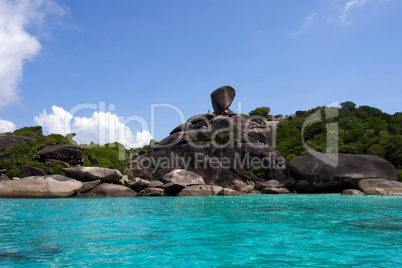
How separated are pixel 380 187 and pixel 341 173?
9.81 feet

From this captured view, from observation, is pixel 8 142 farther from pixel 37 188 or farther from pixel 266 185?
pixel 266 185

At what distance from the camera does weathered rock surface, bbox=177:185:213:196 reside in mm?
23828

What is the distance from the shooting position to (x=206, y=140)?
3812 centimetres

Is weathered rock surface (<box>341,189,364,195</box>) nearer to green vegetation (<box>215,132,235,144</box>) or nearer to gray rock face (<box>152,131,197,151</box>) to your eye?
green vegetation (<box>215,132,235,144</box>)

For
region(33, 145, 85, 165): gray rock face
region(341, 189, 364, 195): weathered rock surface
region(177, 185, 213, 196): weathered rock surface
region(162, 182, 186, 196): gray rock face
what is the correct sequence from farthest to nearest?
region(33, 145, 85, 165): gray rock face → region(162, 182, 186, 196): gray rock face → region(177, 185, 213, 196): weathered rock surface → region(341, 189, 364, 195): weathered rock surface

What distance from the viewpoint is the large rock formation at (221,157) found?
32594 millimetres

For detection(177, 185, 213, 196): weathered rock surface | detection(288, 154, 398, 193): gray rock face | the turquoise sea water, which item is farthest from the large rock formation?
the turquoise sea water

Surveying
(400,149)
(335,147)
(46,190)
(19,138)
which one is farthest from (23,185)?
(400,149)

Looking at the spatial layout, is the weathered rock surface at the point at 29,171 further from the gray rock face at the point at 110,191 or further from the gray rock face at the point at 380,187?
the gray rock face at the point at 380,187

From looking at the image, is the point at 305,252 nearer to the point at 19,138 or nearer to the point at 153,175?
the point at 153,175

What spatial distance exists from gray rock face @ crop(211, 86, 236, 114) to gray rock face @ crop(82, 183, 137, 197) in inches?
1200

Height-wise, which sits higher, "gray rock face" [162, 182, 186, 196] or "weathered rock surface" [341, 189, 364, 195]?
"gray rock face" [162, 182, 186, 196]

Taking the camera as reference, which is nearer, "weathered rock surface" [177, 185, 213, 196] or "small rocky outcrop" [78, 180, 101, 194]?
"small rocky outcrop" [78, 180, 101, 194]

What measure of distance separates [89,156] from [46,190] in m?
15.9
